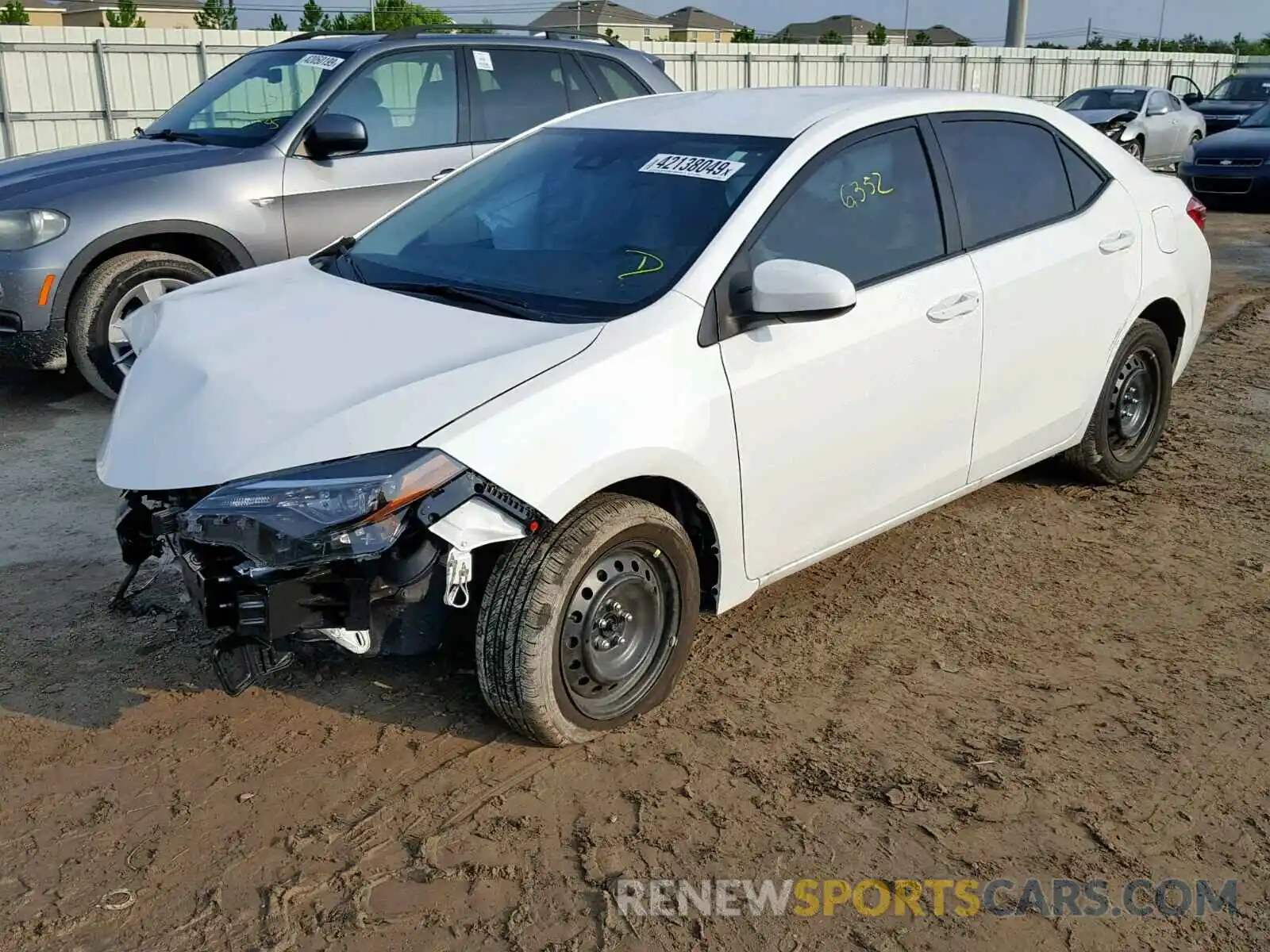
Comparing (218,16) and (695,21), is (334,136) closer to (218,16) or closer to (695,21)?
(218,16)

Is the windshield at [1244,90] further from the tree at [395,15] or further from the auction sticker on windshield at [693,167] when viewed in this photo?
the tree at [395,15]

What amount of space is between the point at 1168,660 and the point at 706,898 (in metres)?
2.01

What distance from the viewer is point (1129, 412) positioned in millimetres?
5477

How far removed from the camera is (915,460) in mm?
4215

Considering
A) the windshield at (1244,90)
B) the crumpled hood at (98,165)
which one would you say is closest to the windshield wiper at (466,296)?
the crumpled hood at (98,165)

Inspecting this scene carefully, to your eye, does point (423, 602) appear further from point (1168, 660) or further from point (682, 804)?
point (1168, 660)

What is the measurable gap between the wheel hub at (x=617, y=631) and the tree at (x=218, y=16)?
146ft

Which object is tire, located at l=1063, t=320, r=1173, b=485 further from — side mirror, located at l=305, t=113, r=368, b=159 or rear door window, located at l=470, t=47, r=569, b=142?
side mirror, located at l=305, t=113, r=368, b=159

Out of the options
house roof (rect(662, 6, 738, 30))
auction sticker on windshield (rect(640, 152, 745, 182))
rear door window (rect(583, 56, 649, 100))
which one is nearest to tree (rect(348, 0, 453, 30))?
house roof (rect(662, 6, 738, 30))

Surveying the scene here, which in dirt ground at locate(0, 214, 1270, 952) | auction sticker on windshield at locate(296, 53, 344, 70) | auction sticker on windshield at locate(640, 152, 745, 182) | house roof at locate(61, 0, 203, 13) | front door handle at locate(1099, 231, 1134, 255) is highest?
house roof at locate(61, 0, 203, 13)

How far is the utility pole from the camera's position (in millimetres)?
33594

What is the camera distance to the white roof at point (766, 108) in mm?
4121

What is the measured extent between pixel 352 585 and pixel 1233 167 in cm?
1540

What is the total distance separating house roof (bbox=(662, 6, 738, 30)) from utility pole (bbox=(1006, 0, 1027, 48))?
1972 inches
